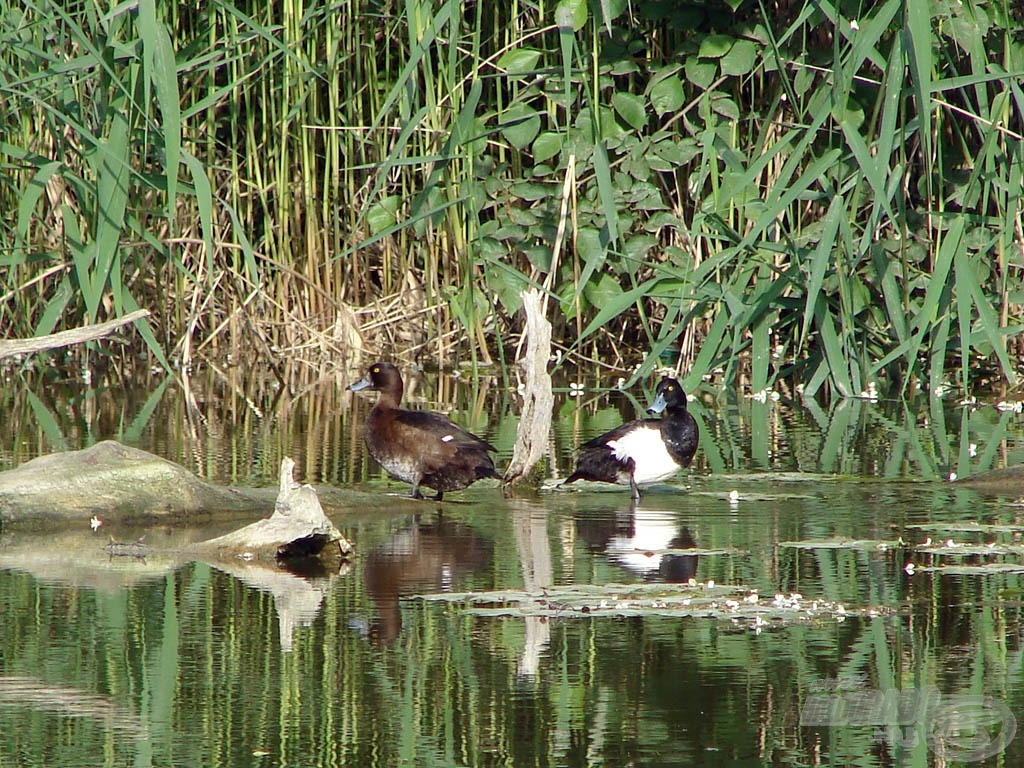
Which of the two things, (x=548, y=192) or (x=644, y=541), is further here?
(x=548, y=192)

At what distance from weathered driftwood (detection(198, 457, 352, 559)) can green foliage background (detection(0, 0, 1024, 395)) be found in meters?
3.01

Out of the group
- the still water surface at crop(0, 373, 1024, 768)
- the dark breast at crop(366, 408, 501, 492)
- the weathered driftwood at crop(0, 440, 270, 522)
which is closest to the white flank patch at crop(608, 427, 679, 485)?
the still water surface at crop(0, 373, 1024, 768)

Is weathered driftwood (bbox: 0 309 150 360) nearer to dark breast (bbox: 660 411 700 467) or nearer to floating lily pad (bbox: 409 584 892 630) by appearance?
floating lily pad (bbox: 409 584 892 630)

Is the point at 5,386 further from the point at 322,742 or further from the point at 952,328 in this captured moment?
the point at 322,742

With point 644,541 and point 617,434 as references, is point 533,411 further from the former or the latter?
point 644,541

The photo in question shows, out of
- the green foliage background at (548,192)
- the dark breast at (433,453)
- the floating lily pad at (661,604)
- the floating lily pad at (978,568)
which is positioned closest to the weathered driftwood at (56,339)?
the dark breast at (433,453)

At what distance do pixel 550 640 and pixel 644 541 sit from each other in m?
1.58

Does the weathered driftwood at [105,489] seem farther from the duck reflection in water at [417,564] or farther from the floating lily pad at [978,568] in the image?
the floating lily pad at [978,568]

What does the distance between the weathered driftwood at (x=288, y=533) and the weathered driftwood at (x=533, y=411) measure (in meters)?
1.62

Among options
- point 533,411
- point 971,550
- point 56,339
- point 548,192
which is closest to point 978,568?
point 971,550

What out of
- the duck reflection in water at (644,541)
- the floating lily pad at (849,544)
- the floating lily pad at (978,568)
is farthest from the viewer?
the floating lily pad at (849,544)

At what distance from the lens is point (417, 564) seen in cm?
541

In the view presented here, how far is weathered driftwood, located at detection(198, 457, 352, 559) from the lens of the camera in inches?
214

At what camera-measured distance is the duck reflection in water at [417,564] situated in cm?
463
